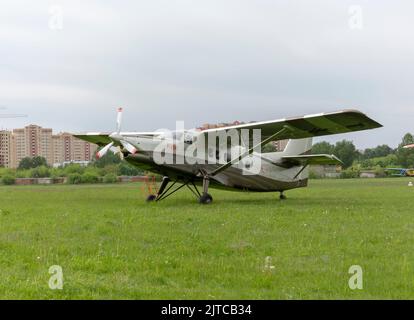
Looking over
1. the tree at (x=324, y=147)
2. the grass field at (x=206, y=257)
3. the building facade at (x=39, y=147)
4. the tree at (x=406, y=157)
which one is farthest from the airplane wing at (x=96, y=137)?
the tree at (x=406, y=157)

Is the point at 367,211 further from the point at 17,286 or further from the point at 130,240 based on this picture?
the point at 17,286

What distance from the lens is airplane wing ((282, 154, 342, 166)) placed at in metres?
21.4

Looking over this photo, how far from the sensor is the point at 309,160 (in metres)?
22.0

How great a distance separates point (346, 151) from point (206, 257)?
122892 mm

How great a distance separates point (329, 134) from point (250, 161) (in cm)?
355

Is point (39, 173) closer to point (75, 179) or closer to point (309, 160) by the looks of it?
point (75, 179)

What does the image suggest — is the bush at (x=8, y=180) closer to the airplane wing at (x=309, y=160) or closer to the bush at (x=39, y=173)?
the bush at (x=39, y=173)

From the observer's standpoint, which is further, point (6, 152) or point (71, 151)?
point (71, 151)

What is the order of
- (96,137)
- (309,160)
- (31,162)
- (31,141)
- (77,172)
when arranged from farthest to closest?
(31,162)
(31,141)
(77,172)
(96,137)
(309,160)

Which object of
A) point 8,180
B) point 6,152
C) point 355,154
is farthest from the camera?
point 355,154

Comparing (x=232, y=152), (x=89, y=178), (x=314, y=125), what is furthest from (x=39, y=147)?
(x=314, y=125)

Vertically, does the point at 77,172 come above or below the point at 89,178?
above
